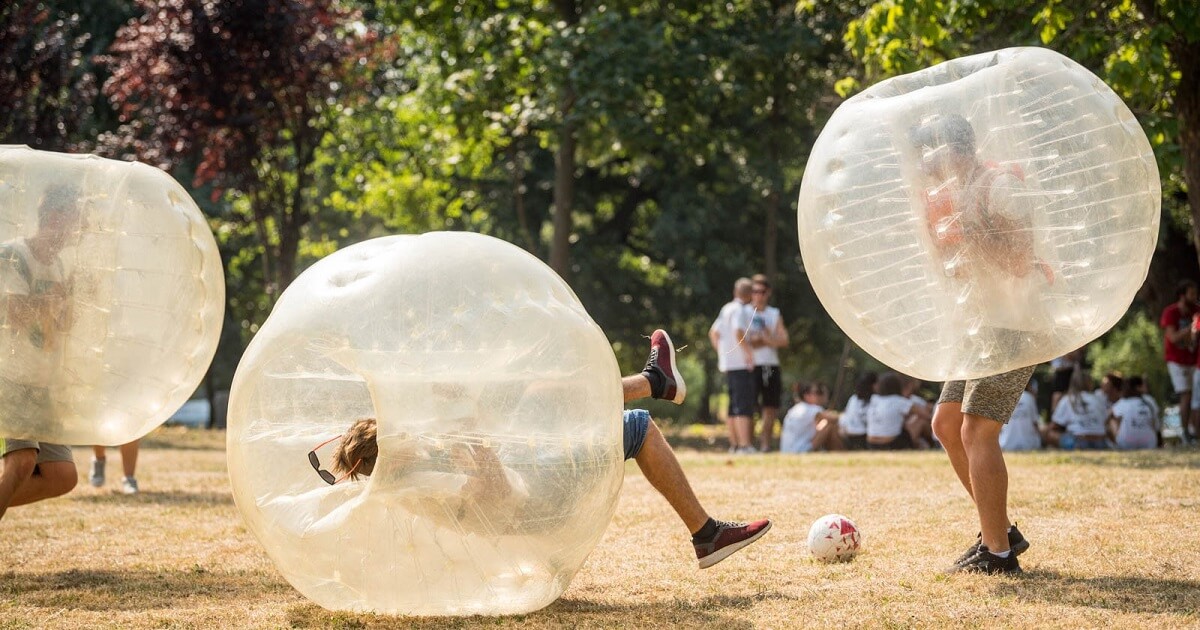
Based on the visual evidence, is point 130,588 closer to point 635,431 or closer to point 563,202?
point 635,431

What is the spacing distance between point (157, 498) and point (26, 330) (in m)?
4.15

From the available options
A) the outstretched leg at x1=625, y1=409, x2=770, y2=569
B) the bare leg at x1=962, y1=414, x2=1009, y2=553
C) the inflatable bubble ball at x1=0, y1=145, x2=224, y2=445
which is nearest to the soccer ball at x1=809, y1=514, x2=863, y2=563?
the outstretched leg at x1=625, y1=409, x2=770, y2=569

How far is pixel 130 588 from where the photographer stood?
5570mm

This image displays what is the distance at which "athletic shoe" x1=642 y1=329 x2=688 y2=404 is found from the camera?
226 inches

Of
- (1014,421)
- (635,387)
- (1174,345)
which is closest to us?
(635,387)

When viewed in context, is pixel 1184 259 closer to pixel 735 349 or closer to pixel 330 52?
pixel 735 349

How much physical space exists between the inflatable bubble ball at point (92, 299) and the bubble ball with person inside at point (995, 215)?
3.18 m

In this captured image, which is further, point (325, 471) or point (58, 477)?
point (58, 477)

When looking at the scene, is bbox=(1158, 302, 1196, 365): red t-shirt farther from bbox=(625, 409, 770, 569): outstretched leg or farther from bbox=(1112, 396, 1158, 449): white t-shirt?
bbox=(625, 409, 770, 569): outstretched leg

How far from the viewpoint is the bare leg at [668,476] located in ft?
17.4

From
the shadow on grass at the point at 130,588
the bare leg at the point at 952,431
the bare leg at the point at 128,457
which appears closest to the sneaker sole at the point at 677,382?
the bare leg at the point at 952,431

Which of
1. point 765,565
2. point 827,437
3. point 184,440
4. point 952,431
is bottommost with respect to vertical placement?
point 184,440

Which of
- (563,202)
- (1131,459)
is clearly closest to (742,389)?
(1131,459)

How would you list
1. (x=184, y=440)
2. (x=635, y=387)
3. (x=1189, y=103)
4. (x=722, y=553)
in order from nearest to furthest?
(x=722, y=553) → (x=635, y=387) → (x=1189, y=103) → (x=184, y=440)
